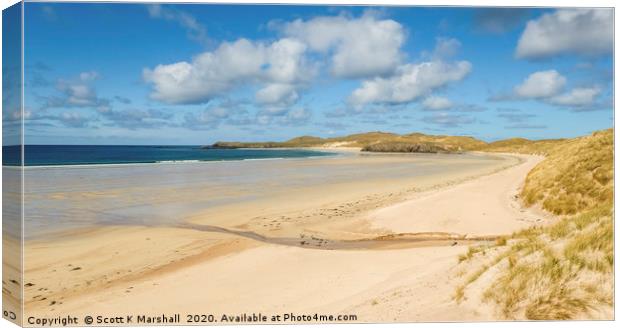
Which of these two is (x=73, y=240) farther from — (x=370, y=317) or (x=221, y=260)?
(x=370, y=317)

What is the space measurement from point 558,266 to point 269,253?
3.86 metres

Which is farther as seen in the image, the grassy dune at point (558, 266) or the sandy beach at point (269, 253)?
the sandy beach at point (269, 253)

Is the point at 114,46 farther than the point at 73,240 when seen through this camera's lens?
No

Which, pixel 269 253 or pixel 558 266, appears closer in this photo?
pixel 558 266

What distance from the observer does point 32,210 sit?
9258 millimetres

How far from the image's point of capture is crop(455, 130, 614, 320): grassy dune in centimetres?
453

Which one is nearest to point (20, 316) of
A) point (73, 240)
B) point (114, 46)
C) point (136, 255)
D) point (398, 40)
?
point (136, 255)

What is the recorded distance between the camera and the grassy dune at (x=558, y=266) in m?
4.53

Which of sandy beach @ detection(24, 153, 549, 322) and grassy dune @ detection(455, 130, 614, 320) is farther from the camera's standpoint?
sandy beach @ detection(24, 153, 549, 322)

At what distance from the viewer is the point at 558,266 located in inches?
180

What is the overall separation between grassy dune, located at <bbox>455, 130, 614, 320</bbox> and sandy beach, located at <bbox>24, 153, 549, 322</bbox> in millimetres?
277

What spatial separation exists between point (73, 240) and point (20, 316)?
2.20 meters

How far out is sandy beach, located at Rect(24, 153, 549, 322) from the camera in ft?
17.6

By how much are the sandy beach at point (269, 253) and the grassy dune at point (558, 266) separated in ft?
0.91
